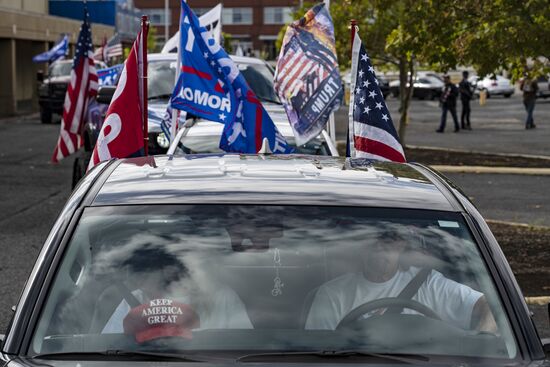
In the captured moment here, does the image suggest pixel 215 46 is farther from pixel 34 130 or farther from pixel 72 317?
pixel 34 130

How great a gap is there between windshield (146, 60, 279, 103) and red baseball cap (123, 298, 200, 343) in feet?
36.9

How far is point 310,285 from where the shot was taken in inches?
168

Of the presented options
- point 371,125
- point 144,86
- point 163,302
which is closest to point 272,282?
point 163,302

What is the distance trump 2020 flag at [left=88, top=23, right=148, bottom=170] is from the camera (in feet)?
32.9

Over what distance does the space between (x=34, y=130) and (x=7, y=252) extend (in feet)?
78.5

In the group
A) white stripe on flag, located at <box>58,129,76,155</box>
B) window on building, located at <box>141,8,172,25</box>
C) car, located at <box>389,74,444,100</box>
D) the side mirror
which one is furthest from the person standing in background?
window on building, located at <box>141,8,172,25</box>

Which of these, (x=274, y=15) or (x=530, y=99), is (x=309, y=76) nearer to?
(x=530, y=99)

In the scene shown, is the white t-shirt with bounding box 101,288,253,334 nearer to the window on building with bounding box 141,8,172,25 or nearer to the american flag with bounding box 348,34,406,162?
the american flag with bounding box 348,34,406,162

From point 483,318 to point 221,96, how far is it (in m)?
7.41

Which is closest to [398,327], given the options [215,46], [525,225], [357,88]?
[357,88]

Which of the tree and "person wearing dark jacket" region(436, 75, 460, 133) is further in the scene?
"person wearing dark jacket" region(436, 75, 460, 133)

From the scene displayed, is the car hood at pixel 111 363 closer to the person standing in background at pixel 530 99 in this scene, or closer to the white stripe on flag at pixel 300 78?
the white stripe on flag at pixel 300 78

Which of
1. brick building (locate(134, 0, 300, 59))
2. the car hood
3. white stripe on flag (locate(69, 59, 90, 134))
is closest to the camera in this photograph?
the car hood

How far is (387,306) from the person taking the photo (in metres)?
4.23
